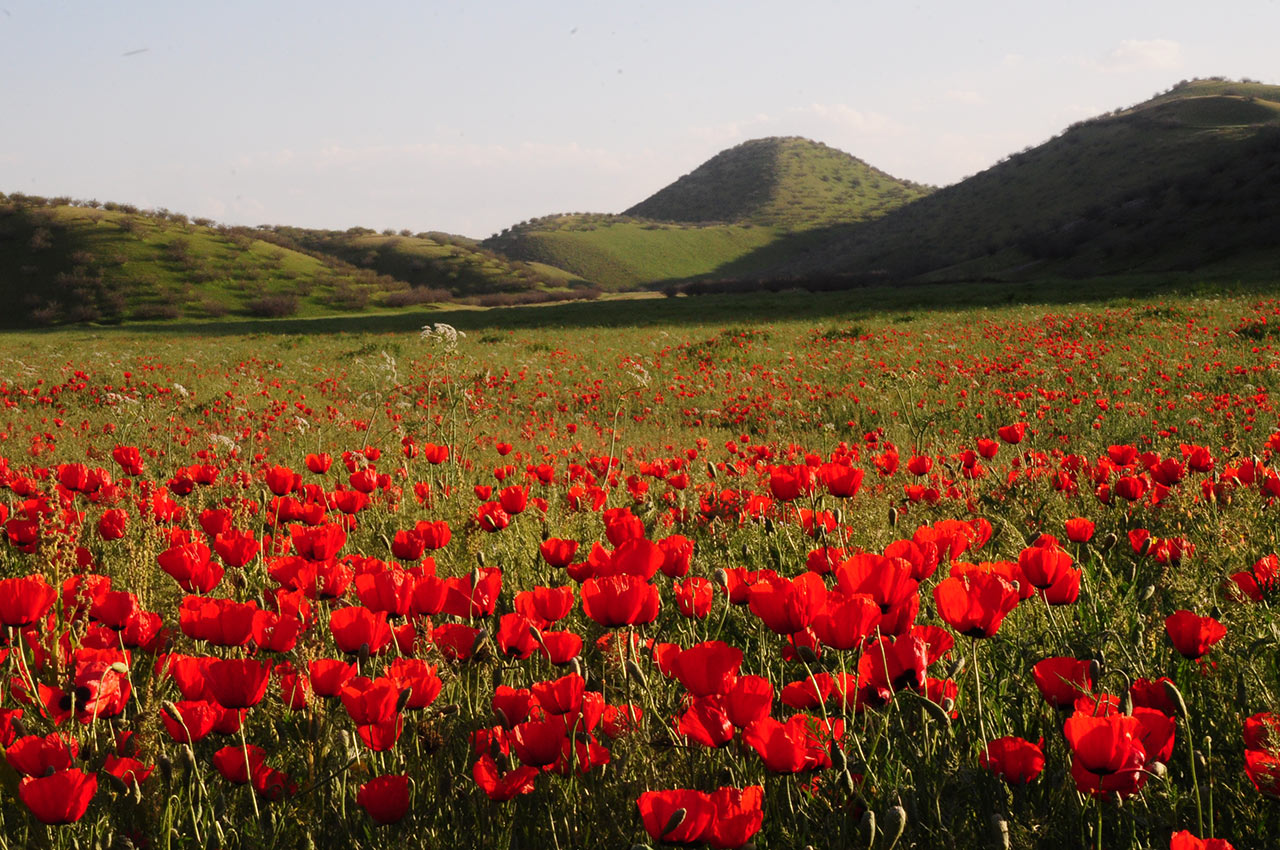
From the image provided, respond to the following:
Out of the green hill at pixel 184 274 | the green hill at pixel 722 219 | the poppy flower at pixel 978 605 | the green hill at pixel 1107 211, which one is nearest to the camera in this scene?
the poppy flower at pixel 978 605

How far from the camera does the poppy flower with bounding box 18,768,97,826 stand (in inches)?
46.1

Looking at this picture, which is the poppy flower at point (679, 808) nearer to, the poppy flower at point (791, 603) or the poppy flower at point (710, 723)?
the poppy flower at point (710, 723)

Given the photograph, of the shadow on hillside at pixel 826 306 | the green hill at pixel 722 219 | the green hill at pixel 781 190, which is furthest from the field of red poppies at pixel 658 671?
the green hill at pixel 781 190

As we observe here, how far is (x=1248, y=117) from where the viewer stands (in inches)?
2655

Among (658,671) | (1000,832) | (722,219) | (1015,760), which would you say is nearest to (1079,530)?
(1015,760)

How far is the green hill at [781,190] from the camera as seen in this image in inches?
5369

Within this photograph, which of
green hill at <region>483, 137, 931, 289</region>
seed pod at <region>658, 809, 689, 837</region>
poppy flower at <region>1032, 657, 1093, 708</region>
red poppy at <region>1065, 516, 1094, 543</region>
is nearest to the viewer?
seed pod at <region>658, 809, 689, 837</region>

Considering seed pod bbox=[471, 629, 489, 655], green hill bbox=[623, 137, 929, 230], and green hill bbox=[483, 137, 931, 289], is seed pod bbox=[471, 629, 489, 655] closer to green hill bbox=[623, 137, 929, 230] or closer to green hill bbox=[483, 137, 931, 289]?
green hill bbox=[483, 137, 931, 289]

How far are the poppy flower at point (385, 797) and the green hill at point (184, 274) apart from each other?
184ft

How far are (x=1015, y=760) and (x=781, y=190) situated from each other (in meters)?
162

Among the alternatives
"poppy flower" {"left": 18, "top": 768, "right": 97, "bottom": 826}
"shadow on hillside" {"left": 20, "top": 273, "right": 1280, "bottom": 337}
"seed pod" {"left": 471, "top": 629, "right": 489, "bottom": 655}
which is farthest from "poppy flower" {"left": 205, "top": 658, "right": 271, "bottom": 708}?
"shadow on hillside" {"left": 20, "top": 273, "right": 1280, "bottom": 337}

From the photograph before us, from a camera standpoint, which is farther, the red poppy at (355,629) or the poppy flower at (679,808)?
the red poppy at (355,629)

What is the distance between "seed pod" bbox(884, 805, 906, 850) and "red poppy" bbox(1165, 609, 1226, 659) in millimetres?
827

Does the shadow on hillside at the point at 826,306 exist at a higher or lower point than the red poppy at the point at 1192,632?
higher
